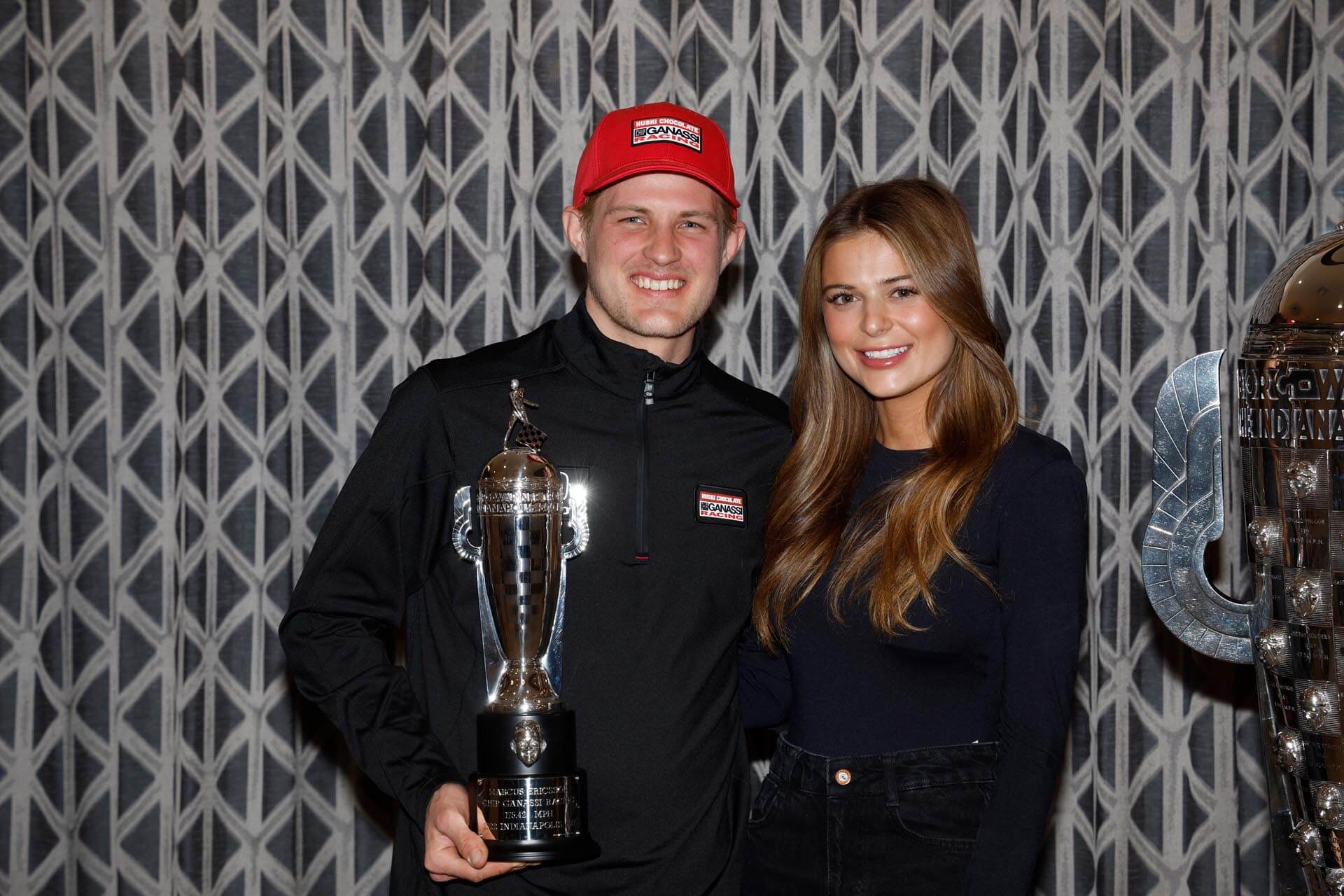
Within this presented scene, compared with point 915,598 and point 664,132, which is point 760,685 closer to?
point 915,598

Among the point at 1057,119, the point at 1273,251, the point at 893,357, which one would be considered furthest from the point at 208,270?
the point at 1273,251

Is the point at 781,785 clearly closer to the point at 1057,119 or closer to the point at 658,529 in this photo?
the point at 658,529

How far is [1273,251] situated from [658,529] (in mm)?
1608

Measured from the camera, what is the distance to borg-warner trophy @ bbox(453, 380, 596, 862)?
1.26 metres

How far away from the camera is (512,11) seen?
225 centimetres

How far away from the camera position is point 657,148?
1560mm

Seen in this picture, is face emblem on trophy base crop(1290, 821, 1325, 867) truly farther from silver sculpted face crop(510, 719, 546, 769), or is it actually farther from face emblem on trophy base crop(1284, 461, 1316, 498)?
silver sculpted face crop(510, 719, 546, 769)

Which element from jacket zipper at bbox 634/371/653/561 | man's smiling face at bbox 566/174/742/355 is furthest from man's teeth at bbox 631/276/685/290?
jacket zipper at bbox 634/371/653/561

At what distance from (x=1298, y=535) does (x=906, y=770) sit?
52 cm

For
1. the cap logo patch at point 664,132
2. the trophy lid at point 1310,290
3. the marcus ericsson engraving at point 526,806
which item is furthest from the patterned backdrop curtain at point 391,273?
the marcus ericsson engraving at point 526,806

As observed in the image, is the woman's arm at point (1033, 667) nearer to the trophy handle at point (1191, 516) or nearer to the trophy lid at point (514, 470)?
the trophy handle at point (1191, 516)

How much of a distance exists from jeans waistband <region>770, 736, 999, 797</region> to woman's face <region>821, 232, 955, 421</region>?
1.54 ft

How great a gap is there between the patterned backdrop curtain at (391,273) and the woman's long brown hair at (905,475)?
736mm

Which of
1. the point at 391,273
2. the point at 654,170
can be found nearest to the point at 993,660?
the point at 654,170
